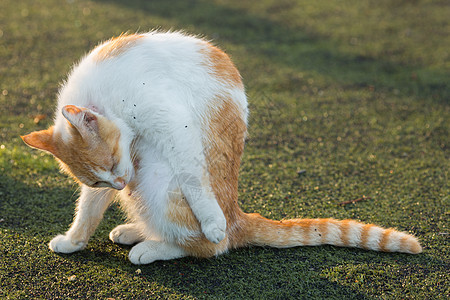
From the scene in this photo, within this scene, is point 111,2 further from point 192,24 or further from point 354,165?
point 354,165

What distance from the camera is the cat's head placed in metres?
1.96

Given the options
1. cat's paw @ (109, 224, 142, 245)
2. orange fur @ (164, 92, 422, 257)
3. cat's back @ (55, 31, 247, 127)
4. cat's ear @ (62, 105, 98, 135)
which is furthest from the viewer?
cat's paw @ (109, 224, 142, 245)

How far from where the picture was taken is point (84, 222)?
233cm

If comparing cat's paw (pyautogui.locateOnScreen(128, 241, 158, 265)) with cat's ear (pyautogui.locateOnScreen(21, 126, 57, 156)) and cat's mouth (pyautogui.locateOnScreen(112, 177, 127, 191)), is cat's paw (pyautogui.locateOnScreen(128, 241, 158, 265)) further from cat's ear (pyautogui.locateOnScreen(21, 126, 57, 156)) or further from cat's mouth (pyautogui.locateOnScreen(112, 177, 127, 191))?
cat's ear (pyautogui.locateOnScreen(21, 126, 57, 156))

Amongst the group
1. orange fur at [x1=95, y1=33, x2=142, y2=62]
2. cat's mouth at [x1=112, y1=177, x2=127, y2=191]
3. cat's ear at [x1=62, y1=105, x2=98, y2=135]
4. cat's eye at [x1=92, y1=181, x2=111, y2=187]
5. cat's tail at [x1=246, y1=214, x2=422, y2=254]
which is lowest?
cat's tail at [x1=246, y1=214, x2=422, y2=254]

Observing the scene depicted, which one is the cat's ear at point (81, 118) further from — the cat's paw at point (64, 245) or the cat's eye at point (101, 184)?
the cat's paw at point (64, 245)

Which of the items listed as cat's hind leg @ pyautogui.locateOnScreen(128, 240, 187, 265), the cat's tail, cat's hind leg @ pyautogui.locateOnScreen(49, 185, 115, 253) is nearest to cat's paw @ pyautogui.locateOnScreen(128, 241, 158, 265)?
cat's hind leg @ pyautogui.locateOnScreen(128, 240, 187, 265)

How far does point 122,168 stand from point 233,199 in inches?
22.0

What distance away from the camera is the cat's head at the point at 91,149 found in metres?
1.96

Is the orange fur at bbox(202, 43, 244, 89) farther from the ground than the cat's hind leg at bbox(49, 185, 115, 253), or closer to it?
farther from the ground

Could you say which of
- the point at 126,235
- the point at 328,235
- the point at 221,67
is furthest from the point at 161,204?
Result: the point at 328,235

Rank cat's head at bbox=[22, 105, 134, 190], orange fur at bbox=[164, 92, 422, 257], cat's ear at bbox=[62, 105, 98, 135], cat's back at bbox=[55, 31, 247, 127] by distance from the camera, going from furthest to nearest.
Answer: orange fur at bbox=[164, 92, 422, 257] → cat's back at bbox=[55, 31, 247, 127] → cat's head at bbox=[22, 105, 134, 190] → cat's ear at bbox=[62, 105, 98, 135]

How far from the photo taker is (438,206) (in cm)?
278

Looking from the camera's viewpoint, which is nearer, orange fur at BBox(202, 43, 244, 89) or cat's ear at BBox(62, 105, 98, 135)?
cat's ear at BBox(62, 105, 98, 135)
